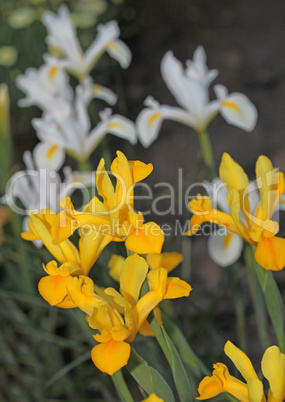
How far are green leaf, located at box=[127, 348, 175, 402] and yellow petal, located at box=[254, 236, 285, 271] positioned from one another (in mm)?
154

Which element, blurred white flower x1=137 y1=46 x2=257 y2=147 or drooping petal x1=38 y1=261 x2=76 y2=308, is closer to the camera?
→ drooping petal x1=38 y1=261 x2=76 y2=308

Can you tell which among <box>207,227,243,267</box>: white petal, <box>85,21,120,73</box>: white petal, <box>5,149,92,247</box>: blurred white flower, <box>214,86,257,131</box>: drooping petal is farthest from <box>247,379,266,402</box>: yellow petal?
<box>85,21,120,73</box>: white petal

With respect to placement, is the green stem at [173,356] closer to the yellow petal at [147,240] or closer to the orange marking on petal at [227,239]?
the yellow petal at [147,240]

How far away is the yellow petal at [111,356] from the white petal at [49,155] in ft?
2.25

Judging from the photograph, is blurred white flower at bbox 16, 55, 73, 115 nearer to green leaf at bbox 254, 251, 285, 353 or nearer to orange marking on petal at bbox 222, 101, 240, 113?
orange marking on petal at bbox 222, 101, 240, 113

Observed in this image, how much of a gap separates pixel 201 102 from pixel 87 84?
0.26 meters

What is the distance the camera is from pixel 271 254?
0.58 metres

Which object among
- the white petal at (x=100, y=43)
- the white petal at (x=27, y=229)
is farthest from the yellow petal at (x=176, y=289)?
the white petal at (x=100, y=43)

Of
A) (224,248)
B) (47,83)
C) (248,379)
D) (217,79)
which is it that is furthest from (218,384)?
(217,79)

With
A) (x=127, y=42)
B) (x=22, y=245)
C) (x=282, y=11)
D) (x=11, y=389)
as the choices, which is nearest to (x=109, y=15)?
(x=127, y=42)

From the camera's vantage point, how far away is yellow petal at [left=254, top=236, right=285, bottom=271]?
571 millimetres

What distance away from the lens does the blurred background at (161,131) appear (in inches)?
46.3

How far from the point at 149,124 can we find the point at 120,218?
0.62 metres

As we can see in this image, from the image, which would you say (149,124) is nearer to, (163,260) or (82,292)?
(163,260)
